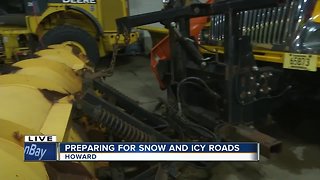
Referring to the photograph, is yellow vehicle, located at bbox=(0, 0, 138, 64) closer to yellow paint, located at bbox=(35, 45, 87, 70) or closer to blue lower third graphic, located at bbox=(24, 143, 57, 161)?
yellow paint, located at bbox=(35, 45, 87, 70)

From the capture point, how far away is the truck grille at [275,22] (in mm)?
2793

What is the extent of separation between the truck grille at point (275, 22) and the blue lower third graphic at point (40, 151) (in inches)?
66.8

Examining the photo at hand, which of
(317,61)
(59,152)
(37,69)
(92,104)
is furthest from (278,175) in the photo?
(37,69)

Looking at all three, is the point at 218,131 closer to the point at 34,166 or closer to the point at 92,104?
the point at 92,104

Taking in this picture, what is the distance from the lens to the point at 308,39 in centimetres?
269

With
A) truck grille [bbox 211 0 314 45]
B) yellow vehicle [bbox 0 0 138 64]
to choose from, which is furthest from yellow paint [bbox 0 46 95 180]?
yellow vehicle [bbox 0 0 138 64]

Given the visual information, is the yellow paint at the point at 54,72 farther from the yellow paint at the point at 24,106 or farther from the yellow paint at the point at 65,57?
the yellow paint at the point at 24,106

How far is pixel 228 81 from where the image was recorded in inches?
96.0

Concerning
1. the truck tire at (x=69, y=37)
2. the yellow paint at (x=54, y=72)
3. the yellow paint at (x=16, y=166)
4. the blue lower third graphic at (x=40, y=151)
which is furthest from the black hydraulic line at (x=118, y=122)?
the truck tire at (x=69, y=37)

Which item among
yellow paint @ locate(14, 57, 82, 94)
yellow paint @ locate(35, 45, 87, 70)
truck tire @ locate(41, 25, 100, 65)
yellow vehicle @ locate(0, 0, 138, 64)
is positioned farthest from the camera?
yellow vehicle @ locate(0, 0, 138, 64)

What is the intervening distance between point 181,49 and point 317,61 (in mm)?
1056

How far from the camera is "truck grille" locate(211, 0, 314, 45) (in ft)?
9.16

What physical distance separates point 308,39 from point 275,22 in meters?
0.35

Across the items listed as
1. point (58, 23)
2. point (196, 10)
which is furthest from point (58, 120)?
point (58, 23)
